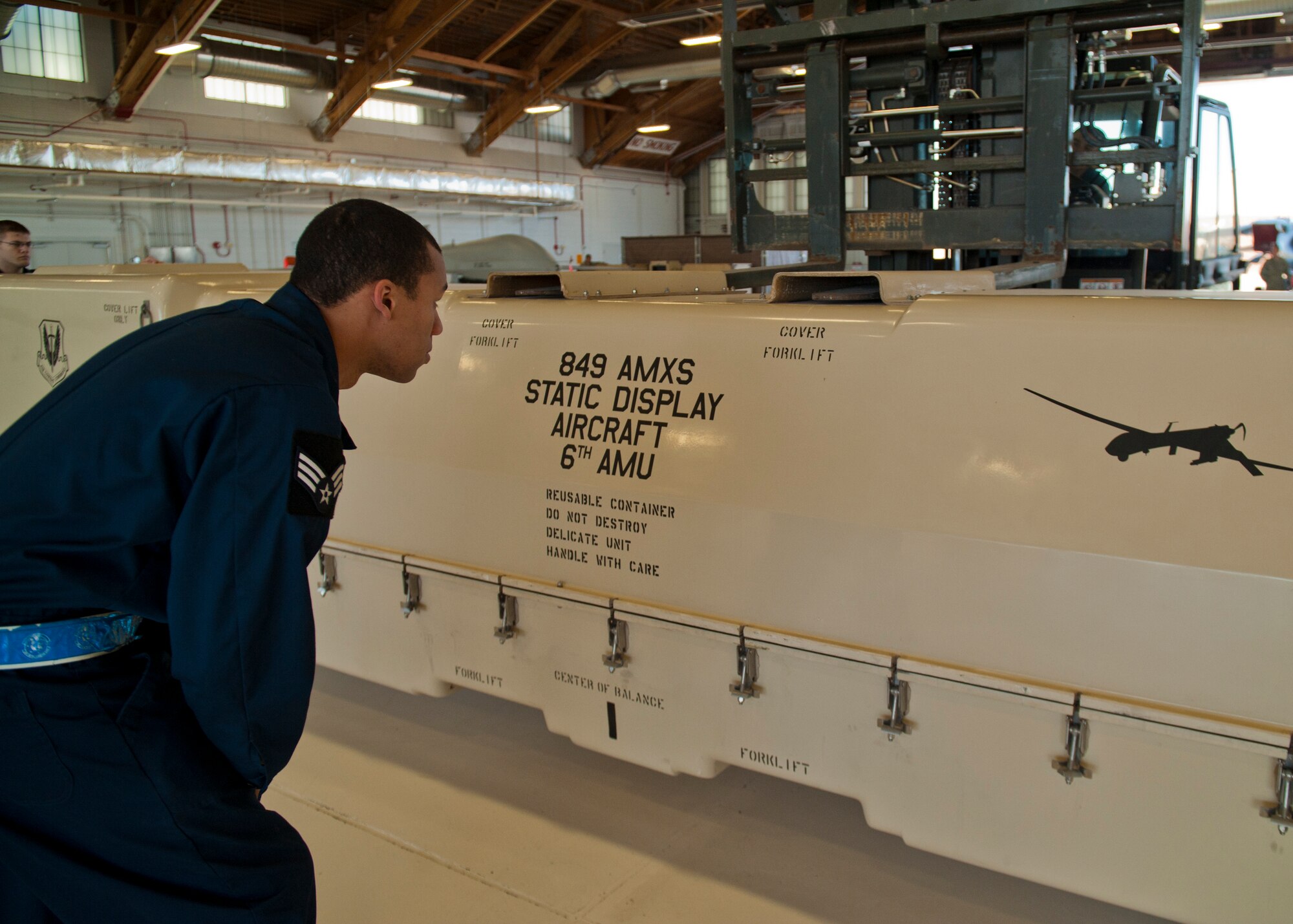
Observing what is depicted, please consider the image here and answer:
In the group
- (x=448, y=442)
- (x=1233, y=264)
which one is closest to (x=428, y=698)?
(x=448, y=442)

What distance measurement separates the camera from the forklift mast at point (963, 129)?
402cm

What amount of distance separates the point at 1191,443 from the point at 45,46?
1841 centimetres

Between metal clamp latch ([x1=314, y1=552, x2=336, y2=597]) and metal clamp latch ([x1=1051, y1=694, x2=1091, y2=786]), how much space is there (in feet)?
9.02

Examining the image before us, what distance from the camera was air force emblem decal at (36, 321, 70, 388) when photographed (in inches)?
191

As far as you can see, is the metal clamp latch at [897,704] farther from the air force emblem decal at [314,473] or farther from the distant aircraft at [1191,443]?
the air force emblem decal at [314,473]

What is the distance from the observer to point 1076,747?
7.73 ft

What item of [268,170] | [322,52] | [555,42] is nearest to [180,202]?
[268,170]

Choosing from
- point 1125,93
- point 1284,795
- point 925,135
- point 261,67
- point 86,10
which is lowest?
point 1284,795

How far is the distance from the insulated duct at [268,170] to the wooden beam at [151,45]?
1.10m

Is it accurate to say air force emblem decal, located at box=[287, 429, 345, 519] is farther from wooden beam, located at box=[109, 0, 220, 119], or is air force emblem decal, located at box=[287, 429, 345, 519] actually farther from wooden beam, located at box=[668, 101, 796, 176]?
wooden beam, located at box=[668, 101, 796, 176]

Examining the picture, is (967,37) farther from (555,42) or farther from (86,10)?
(555,42)

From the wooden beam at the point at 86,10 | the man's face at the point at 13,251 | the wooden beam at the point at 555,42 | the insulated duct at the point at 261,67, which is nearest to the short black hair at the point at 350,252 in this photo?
the man's face at the point at 13,251

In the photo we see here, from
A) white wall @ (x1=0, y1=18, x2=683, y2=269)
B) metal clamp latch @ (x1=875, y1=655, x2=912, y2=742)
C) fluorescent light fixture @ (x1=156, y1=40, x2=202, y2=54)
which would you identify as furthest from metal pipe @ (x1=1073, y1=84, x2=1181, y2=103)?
white wall @ (x1=0, y1=18, x2=683, y2=269)

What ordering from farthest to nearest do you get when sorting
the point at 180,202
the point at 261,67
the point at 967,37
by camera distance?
the point at 261,67 < the point at 180,202 < the point at 967,37
